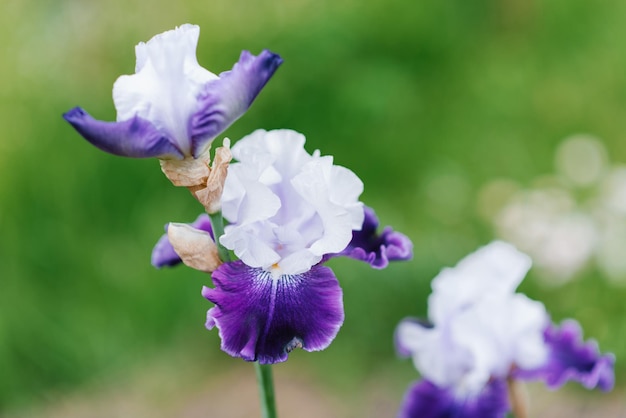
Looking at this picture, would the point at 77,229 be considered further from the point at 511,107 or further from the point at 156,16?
the point at 511,107

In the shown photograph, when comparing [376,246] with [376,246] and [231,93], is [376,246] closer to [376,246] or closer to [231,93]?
[376,246]

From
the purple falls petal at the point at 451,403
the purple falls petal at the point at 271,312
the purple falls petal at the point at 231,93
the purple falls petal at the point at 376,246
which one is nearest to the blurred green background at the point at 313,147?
the purple falls petal at the point at 451,403

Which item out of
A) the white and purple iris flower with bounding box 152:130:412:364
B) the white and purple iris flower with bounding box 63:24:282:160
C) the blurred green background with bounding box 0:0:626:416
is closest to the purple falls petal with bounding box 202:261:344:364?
the white and purple iris flower with bounding box 152:130:412:364

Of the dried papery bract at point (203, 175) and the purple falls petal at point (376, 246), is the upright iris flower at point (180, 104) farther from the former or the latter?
the purple falls petal at point (376, 246)

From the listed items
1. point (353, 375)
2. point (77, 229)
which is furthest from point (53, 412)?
point (353, 375)

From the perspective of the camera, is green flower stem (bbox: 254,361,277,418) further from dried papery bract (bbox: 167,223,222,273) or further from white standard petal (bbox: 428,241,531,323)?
white standard petal (bbox: 428,241,531,323)
